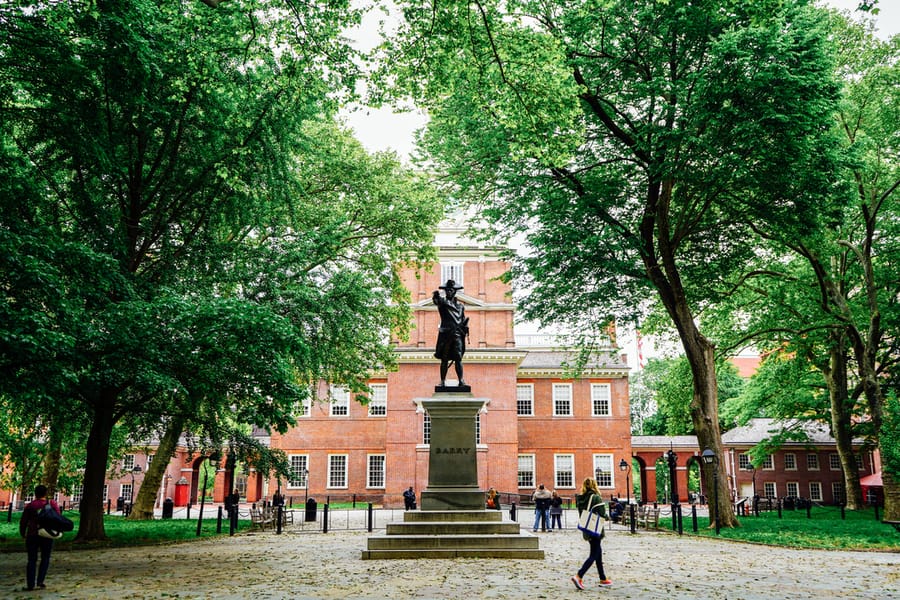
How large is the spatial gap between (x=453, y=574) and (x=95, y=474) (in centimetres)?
1013

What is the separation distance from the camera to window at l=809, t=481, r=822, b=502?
156 ft

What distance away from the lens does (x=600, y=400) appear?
41750 millimetres

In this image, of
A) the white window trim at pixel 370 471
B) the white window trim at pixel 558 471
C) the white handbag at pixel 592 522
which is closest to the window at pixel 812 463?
the white window trim at pixel 558 471

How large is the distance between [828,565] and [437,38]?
1135 cm

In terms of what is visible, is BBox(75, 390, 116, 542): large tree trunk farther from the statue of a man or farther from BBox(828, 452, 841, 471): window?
BBox(828, 452, 841, 471): window

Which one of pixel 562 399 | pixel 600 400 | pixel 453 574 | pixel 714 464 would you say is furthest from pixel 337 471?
pixel 453 574

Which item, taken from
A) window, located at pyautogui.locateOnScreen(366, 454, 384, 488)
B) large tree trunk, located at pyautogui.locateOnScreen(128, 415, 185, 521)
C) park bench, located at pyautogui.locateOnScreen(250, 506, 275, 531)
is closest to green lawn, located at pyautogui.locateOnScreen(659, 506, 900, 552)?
park bench, located at pyautogui.locateOnScreen(250, 506, 275, 531)

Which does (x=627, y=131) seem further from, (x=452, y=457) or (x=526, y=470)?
(x=526, y=470)

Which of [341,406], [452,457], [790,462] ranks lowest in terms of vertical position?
[790,462]

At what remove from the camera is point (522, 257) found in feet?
68.7

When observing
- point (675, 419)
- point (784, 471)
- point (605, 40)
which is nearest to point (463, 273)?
point (675, 419)

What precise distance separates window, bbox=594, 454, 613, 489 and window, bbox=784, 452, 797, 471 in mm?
16132

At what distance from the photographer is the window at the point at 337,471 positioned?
39.7 meters

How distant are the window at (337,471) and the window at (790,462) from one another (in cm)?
3109
